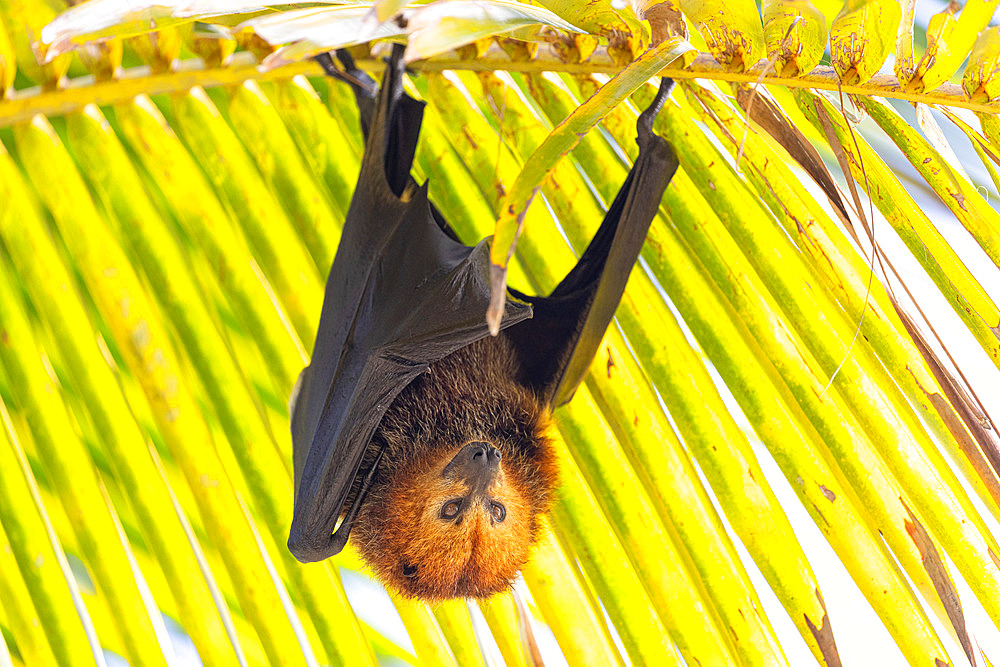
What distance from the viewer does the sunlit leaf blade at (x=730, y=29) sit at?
112 centimetres

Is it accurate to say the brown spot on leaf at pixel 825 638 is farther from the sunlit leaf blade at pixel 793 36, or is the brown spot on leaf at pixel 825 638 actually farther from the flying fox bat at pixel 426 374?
the sunlit leaf blade at pixel 793 36

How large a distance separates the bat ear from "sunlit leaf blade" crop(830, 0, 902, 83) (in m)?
0.32

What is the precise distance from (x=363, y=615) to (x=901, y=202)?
6.83 ft

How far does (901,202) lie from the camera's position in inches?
52.2

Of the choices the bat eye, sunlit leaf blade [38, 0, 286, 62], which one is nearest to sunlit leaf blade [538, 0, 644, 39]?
sunlit leaf blade [38, 0, 286, 62]

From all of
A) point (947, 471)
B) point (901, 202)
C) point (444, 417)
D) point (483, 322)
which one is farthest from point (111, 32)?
point (444, 417)

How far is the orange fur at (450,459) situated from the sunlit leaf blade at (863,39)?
4.40 feet

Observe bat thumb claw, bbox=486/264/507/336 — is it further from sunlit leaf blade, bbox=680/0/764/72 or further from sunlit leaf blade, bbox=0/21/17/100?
sunlit leaf blade, bbox=0/21/17/100

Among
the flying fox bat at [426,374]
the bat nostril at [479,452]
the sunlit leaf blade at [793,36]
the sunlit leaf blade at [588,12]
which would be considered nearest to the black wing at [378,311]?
the flying fox bat at [426,374]

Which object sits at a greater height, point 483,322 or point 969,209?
point 483,322

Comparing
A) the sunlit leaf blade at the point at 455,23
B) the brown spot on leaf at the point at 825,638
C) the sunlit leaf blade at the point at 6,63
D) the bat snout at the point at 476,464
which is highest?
the sunlit leaf blade at the point at 6,63

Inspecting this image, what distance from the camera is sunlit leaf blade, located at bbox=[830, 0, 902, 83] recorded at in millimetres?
1129

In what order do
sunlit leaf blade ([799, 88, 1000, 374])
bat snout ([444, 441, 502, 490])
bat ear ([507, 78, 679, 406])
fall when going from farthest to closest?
bat snout ([444, 441, 502, 490]) → bat ear ([507, 78, 679, 406]) → sunlit leaf blade ([799, 88, 1000, 374])

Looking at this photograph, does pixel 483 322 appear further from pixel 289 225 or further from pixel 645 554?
pixel 645 554
